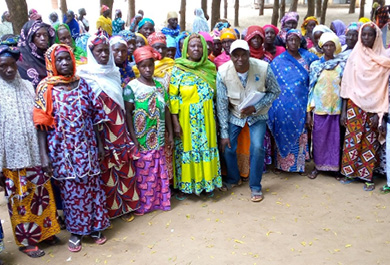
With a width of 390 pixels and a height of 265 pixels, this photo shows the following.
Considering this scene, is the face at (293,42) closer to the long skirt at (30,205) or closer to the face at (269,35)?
the face at (269,35)

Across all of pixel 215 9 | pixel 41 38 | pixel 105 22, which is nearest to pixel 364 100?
pixel 41 38

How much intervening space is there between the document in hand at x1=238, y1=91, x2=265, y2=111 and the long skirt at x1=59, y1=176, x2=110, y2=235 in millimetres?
1766

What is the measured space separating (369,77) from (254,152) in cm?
165

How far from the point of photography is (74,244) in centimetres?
347

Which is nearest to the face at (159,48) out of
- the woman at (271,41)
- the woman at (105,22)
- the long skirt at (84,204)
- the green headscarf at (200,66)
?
the green headscarf at (200,66)

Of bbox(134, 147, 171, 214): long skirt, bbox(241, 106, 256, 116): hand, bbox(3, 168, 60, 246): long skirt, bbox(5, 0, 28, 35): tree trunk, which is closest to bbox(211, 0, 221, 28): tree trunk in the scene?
bbox(5, 0, 28, 35): tree trunk

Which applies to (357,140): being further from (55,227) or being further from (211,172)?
(55,227)

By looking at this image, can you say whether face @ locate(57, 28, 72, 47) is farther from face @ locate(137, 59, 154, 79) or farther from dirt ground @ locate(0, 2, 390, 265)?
dirt ground @ locate(0, 2, 390, 265)

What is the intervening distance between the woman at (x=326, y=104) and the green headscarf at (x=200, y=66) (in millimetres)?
1357

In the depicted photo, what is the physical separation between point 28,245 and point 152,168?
1402 mm

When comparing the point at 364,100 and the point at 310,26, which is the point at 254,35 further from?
the point at 310,26

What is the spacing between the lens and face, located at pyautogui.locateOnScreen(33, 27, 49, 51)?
3500 millimetres

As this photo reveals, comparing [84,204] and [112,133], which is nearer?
[84,204]

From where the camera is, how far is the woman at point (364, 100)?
4289mm
